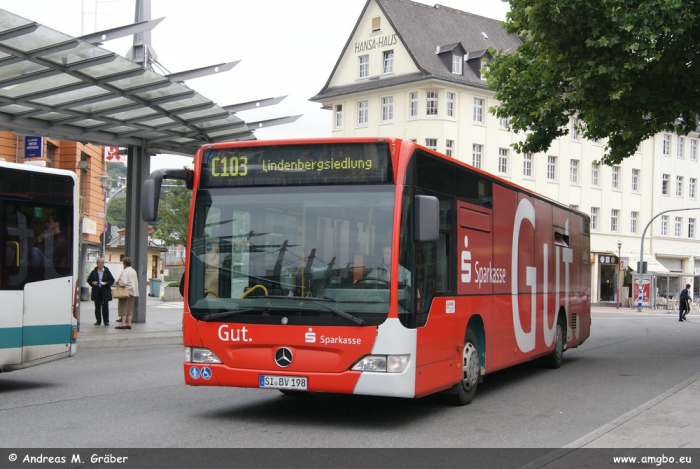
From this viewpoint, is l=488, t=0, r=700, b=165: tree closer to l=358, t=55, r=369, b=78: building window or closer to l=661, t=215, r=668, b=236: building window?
l=358, t=55, r=369, b=78: building window

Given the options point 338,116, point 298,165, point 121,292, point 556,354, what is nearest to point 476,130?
point 338,116


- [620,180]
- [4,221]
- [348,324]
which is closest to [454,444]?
[348,324]

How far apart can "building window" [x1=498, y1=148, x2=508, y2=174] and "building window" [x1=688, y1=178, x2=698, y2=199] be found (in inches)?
842

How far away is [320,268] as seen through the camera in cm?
881

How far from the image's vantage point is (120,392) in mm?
11414

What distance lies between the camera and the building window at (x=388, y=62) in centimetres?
6166

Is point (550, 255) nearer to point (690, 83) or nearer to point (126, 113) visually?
point (690, 83)

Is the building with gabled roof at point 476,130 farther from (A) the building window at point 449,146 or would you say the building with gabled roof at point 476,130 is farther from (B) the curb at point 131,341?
(B) the curb at point 131,341

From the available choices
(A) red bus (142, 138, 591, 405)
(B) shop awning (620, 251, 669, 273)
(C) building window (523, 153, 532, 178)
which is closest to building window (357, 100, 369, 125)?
(C) building window (523, 153, 532, 178)

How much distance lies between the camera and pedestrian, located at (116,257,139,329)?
21844 millimetres

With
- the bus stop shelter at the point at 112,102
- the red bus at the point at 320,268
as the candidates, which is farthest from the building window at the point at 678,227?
the red bus at the point at 320,268

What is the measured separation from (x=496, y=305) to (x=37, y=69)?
371 inches

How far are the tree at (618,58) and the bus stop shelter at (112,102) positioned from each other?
20.3ft

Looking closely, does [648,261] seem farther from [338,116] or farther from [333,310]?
[333,310]
